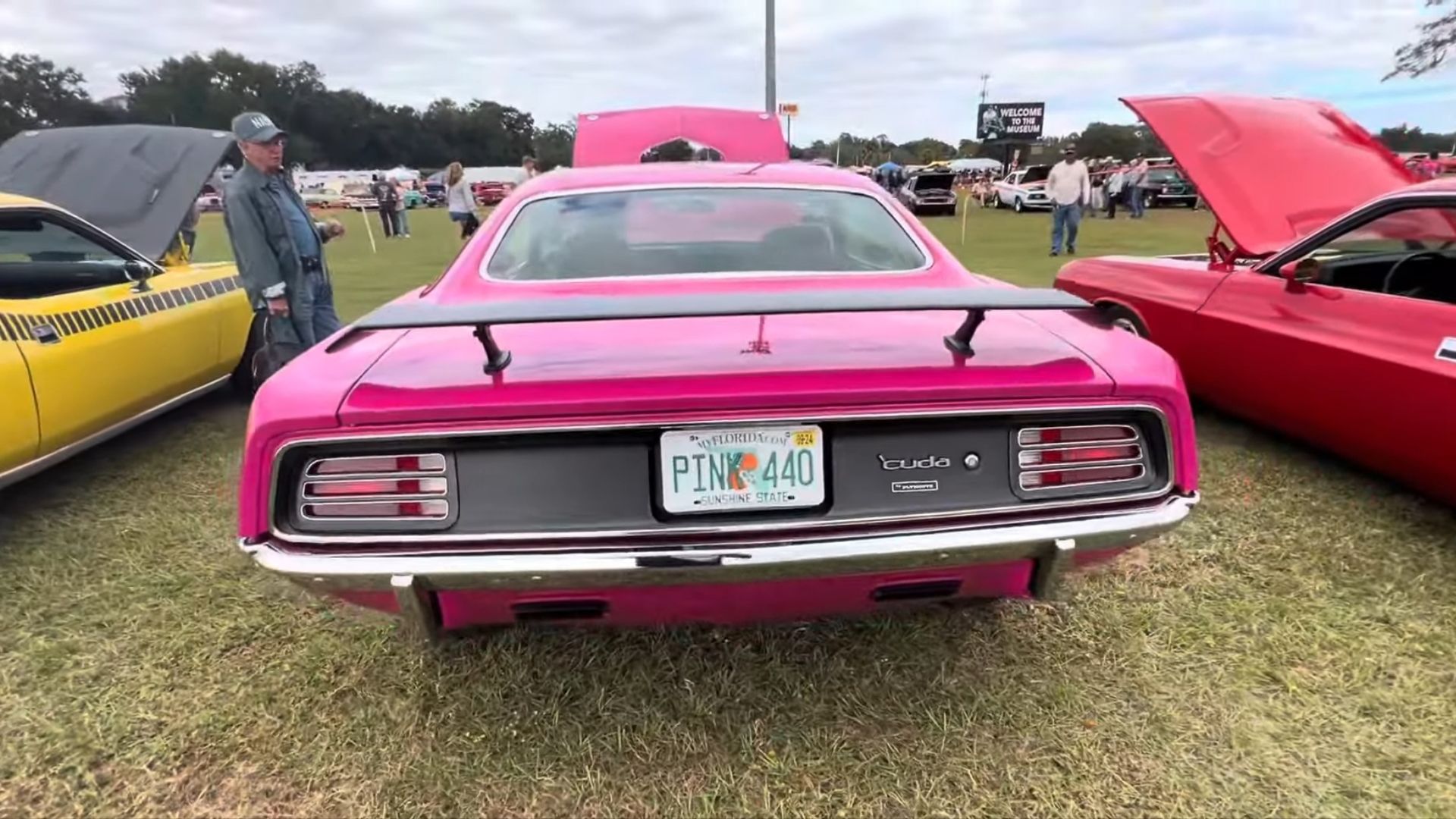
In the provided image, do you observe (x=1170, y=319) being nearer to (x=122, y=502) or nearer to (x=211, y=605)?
(x=211, y=605)

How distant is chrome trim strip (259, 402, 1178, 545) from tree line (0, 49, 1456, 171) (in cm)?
7050

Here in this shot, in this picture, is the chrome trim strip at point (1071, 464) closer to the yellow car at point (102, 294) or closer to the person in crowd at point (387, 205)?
the yellow car at point (102, 294)

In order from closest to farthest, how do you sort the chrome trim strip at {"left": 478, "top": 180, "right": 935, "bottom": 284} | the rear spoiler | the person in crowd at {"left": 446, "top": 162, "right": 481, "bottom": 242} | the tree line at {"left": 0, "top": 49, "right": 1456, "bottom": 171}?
the rear spoiler
the chrome trim strip at {"left": 478, "top": 180, "right": 935, "bottom": 284}
the person in crowd at {"left": 446, "top": 162, "right": 481, "bottom": 242}
the tree line at {"left": 0, "top": 49, "right": 1456, "bottom": 171}

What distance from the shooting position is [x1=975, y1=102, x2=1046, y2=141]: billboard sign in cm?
4700

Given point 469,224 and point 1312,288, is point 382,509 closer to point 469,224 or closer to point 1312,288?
point 1312,288

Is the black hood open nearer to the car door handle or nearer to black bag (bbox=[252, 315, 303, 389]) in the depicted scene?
black bag (bbox=[252, 315, 303, 389])

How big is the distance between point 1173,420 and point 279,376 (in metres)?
2.00

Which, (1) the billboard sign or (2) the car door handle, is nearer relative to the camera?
(2) the car door handle

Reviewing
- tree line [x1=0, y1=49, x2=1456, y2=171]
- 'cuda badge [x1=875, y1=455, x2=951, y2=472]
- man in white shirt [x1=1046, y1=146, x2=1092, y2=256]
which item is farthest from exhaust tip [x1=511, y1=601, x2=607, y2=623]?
tree line [x1=0, y1=49, x2=1456, y2=171]

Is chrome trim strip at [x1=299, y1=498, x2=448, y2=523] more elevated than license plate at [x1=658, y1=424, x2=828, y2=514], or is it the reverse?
license plate at [x1=658, y1=424, x2=828, y2=514]

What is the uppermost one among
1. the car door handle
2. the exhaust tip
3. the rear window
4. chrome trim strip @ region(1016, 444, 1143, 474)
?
the rear window

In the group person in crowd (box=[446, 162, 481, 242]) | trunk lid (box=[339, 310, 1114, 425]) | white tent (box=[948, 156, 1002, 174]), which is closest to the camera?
trunk lid (box=[339, 310, 1114, 425])

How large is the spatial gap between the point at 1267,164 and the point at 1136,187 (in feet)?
69.5

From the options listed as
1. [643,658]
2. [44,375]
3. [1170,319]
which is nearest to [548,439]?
[643,658]
